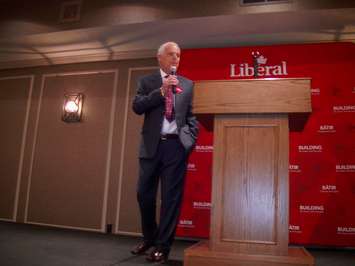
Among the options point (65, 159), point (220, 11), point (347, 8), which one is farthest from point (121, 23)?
point (347, 8)

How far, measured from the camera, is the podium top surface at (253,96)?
1541 mm

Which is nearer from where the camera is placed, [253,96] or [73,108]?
[253,96]

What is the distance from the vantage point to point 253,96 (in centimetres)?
159

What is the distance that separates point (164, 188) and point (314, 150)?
6.15ft

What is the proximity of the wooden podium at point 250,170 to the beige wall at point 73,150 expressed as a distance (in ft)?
Answer: 7.94

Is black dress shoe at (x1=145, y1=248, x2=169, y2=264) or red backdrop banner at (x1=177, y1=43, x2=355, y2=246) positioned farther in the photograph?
red backdrop banner at (x1=177, y1=43, x2=355, y2=246)

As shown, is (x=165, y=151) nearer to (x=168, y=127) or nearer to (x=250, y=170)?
(x=168, y=127)

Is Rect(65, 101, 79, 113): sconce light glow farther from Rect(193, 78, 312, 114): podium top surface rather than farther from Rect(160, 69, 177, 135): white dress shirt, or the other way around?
Rect(193, 78, 312, 114): podium top surface

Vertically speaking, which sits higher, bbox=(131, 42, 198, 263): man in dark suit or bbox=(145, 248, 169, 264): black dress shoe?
bbox=(131, 42, 198, 263): man in dark suit

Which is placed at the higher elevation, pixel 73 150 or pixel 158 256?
pixel 73 150

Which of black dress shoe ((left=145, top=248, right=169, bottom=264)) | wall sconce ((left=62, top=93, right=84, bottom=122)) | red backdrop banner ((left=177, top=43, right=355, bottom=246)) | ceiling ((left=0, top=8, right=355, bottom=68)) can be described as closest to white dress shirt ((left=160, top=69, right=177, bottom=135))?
black dress shoe ((left=145, top=248, right=169, bottom=264))

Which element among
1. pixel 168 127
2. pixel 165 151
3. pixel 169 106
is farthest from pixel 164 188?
pixel 169 106

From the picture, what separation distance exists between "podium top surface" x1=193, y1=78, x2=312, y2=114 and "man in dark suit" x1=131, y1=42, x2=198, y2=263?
0.35 metres

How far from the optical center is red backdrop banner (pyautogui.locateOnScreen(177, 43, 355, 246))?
124 inches
